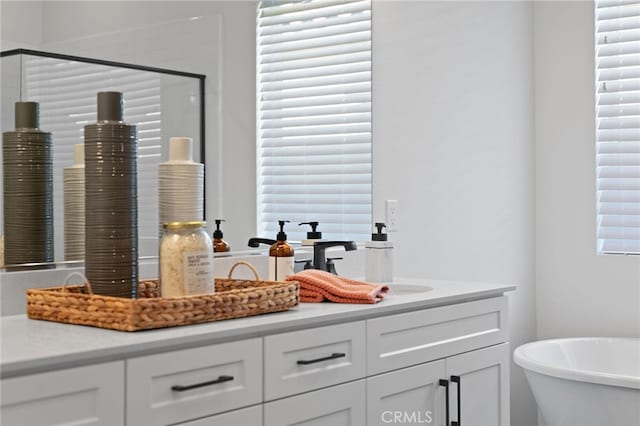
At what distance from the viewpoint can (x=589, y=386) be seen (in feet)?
9.87

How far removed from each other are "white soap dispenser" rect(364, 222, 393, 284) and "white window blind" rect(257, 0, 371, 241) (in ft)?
0.75

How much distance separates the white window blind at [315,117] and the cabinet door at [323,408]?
0.70m

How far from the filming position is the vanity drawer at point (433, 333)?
199cm

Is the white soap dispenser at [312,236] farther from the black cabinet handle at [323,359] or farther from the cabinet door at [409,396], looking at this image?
the black cabinet handle at [323,359]

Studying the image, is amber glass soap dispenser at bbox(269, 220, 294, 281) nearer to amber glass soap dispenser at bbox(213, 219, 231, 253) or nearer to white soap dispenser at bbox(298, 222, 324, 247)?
amber glass soap dispenser at bbox(213, 219, 231, 253)

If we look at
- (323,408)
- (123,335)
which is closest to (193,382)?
(123,335)

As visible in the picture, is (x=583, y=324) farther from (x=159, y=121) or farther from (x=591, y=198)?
(x=159, y=121)

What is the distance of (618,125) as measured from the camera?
3697mm

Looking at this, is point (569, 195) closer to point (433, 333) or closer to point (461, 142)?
point (461, 142)

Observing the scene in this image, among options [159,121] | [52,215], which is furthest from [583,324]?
[52,215]

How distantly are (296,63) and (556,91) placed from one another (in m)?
1.69

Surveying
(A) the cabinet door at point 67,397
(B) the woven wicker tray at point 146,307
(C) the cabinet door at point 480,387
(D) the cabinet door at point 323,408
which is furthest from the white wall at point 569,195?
(A) the cabinet door at point 67,397

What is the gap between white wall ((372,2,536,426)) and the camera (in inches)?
122

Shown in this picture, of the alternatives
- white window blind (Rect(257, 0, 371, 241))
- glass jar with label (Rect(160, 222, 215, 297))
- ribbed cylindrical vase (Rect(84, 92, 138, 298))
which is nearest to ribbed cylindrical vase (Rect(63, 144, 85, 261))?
ribbed cylindrical vase (Rect(84, 92, 138, 298))
